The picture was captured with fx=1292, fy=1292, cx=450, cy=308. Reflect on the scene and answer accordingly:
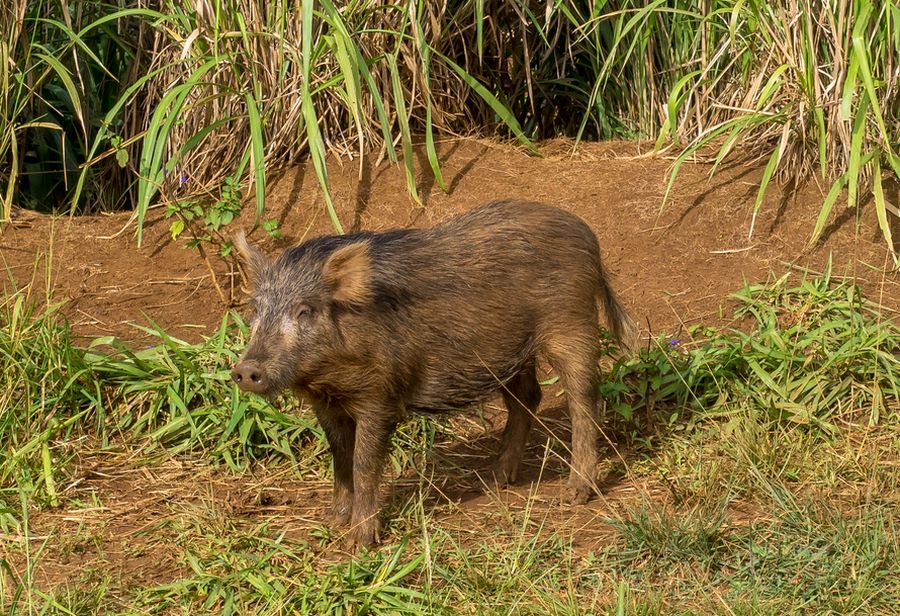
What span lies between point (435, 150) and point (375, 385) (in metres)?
2.49

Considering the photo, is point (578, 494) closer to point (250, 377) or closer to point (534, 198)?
point (250, 377)

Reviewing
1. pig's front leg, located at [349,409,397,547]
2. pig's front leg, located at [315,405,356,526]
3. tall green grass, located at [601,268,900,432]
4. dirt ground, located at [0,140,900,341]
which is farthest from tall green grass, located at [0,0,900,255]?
pig's front leg, located at [349,409,397,547]

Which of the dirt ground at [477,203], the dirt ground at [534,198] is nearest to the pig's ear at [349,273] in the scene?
the dirt ground at [477,203]

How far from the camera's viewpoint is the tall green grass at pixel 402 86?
591 centimetres

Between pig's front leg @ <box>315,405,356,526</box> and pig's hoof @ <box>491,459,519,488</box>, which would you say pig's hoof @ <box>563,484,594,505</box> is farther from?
pig's front leg @ <box>315,405,356,526</box>

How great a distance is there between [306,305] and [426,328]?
50cm

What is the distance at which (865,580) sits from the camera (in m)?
3.87

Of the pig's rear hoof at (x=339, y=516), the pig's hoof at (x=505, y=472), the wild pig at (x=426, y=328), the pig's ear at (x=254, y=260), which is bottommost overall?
the pig's hoof at (x=505, y=472)

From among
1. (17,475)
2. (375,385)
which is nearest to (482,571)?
(375,385)

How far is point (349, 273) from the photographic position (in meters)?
4.38

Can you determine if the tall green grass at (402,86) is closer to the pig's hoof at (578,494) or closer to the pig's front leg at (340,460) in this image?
the pig's front leg at (340,460)

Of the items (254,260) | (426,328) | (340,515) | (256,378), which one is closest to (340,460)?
(340,515)

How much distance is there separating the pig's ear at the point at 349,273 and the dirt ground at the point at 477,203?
975mm

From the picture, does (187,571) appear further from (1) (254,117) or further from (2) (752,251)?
(2) (752,251)
